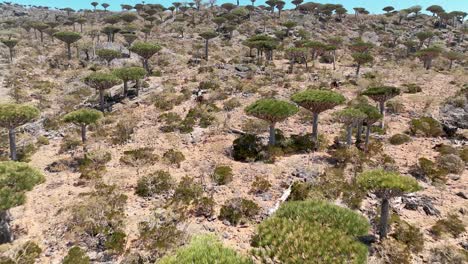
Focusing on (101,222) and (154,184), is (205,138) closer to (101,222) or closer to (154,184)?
(154,184)

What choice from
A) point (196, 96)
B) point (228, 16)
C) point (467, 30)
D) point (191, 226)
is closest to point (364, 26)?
point (467, 30)

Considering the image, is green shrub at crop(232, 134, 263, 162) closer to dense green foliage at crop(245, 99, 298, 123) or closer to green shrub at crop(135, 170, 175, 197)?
dense green foliage at crop(245, 99, 298, 123)

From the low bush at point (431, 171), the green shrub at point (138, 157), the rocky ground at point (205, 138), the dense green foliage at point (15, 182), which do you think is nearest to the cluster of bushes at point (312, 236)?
the rocky ground at point (205, 138)

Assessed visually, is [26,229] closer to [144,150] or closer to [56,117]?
[144,150]

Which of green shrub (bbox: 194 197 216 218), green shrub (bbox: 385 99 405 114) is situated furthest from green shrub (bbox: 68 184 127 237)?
green shrub (bbox: 385 99 405 114)

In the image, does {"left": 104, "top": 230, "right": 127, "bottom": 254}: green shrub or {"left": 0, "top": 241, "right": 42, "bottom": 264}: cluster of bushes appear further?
{"left": 104, "top": 230, "right": 127, "bottom": 254}: green shrub

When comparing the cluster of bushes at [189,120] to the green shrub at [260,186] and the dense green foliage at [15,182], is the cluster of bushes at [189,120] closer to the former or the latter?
the green shrub at [260,186]

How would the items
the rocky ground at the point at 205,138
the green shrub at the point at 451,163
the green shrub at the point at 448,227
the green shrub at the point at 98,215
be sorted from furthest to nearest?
the green shrub at the point at 451,163, the rocky ground at the point at 205,138, the green shrub at the point at 448,227, the green shrub at the point at 98,215
